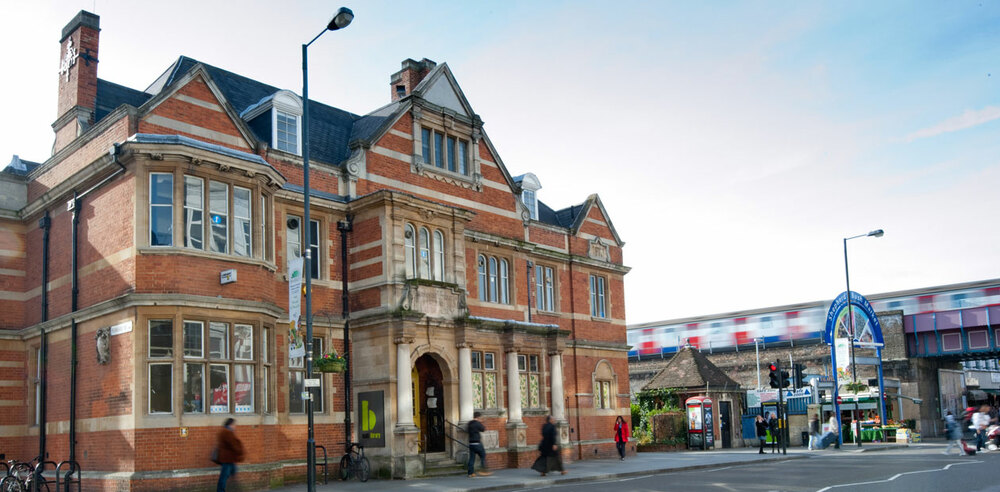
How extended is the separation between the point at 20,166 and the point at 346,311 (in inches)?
414

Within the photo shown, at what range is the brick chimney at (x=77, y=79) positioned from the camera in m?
22.1

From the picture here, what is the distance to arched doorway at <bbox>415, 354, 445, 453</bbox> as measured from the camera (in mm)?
25156

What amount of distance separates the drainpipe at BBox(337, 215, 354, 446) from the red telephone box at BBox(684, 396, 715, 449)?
19.5 meters

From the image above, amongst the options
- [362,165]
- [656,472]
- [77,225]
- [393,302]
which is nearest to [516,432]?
[656,472]

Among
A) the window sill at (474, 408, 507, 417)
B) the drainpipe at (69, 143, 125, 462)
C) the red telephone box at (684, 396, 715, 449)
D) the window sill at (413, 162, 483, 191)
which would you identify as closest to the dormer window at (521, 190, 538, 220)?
the window sill at (413, 162, 483, 191)

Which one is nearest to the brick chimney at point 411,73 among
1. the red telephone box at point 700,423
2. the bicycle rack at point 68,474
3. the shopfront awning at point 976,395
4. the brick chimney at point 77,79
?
the brick chimney at point 77,79

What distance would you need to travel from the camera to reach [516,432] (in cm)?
2608

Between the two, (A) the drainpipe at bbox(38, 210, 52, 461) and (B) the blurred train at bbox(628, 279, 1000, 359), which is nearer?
(A) the drainpipe at bbox(38, 210, 52, 461)

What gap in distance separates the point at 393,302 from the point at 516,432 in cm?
605

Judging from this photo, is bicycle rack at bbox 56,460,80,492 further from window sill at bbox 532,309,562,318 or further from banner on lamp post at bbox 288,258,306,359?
window sill at bbox 532,309,562,318

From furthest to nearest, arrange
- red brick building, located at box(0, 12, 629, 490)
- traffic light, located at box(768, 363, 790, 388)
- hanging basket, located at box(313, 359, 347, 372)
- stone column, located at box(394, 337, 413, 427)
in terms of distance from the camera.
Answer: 1. traffic light, located at box(768, 363, 790, 388)
2. stone column, located at box(394, 337, 413, 427)
3. hanging basket, located at box(313, 359, 347, 372)
4. red brick building, located at box(0, 12, 629, 490)

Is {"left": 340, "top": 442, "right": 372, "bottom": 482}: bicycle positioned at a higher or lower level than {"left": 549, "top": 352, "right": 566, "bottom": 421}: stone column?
lower

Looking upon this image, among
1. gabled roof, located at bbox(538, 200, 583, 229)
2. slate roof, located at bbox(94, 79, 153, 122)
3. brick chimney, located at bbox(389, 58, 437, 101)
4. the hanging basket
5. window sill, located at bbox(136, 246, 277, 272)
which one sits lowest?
the hanging basket

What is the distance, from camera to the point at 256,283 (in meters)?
20.0
